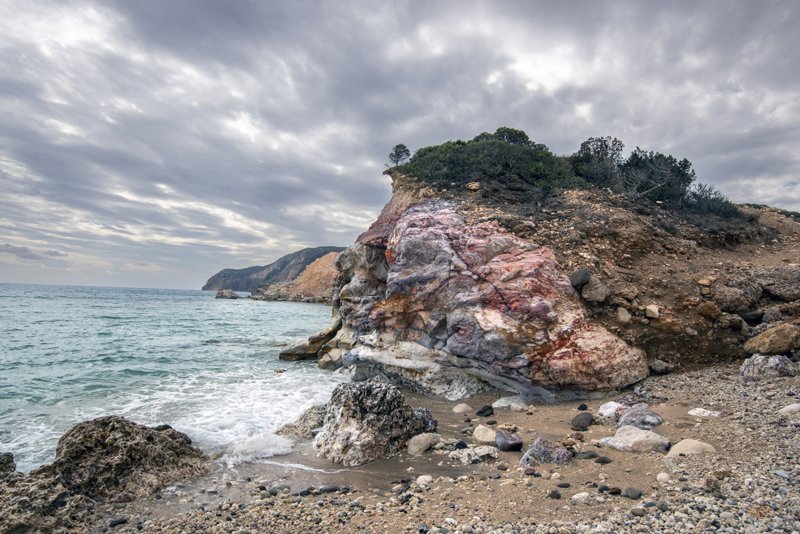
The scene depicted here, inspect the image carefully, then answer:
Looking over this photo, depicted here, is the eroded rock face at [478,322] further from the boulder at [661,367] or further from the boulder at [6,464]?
the boulder at [6,464]

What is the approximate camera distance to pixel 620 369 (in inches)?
280

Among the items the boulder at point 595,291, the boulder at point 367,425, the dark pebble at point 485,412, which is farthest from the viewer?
the boulder at point 595,291

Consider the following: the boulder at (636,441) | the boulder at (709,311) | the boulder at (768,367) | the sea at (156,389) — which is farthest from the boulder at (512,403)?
the boulder at (709,311)

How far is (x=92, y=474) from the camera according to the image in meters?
4.61

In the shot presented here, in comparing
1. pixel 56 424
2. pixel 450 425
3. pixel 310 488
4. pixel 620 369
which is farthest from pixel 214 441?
pixel 620 369

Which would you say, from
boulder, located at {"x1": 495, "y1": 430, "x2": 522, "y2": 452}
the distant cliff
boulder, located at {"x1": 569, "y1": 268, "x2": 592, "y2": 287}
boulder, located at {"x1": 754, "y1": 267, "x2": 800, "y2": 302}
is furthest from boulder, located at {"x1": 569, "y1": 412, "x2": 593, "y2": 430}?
the distant cliff

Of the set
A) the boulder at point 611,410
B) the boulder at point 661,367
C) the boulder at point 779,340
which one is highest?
the boulder at point 779,340

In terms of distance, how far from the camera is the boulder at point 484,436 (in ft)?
18.2

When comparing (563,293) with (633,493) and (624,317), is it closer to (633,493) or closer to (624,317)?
→ (624,317)

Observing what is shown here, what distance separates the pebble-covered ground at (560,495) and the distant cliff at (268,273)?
354ft

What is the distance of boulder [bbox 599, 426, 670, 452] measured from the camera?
14.5 ft

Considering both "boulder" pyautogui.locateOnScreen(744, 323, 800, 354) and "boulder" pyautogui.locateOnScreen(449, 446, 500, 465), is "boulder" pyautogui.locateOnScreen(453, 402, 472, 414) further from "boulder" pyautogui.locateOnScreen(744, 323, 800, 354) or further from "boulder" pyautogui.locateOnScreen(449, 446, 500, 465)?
"boulder" pyautogui.locateOnScreen(744, 323, 800, 354)

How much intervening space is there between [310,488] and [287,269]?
429ft

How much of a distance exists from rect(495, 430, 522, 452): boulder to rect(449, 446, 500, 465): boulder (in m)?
0.14
